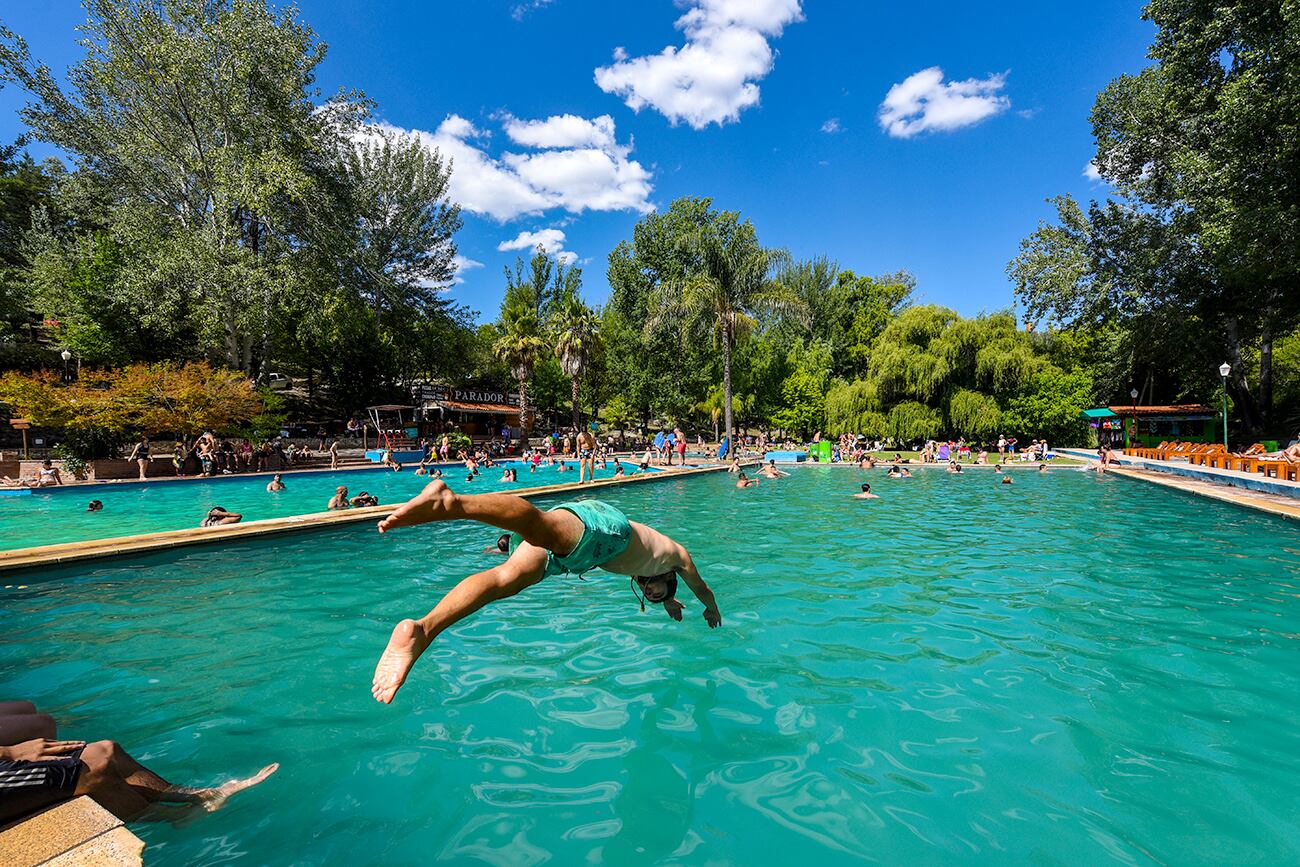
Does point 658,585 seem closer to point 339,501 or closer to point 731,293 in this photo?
point 339,501

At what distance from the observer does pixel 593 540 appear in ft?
9.96

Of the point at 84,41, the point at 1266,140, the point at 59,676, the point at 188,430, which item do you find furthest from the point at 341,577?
the point at 84,41

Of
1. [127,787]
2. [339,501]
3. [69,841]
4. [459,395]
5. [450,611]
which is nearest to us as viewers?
[69,841]

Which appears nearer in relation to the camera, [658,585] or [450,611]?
[450,611]

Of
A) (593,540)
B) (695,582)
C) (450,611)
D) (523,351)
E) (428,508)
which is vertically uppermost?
(523,351)

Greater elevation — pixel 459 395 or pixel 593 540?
pixel 459 395

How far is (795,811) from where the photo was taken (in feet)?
10.3

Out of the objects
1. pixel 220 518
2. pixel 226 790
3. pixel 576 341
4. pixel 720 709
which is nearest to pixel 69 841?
pixel 226 790

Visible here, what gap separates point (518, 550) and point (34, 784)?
7.25 feet

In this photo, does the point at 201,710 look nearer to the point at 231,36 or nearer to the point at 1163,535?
the point at 1163,535

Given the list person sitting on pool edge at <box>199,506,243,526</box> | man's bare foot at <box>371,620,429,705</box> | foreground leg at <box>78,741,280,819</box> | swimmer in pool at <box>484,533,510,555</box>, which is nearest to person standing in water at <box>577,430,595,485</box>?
swimmer in pool at <box>484,533,510,555</box>

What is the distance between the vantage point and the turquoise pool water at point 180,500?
36.6ft

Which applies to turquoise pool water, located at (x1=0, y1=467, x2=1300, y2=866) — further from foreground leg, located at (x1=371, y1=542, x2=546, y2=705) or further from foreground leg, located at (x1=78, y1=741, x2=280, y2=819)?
foreground leg, located at (x1=371, y1=542, x2=546, y2=705)

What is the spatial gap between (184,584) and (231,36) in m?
30.6
